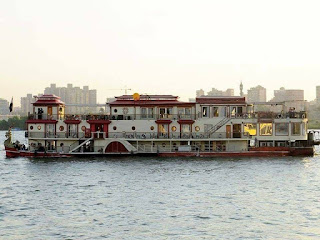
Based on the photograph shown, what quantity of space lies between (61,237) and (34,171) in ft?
95.2

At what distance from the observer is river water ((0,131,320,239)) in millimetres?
31141

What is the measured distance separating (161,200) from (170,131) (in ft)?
103

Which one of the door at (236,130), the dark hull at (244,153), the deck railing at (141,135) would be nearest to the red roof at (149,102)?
the deck railing at (141,135)

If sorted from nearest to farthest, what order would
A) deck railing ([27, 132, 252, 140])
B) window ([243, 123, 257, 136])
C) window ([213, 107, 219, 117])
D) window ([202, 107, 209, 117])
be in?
deck railing ([27, 132, 252, 140]), window ([243, 123, 257, 136]), window ([213, 107, 219, 117]), window ([202, 107, 209, 117])

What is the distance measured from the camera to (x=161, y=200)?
39.7 m

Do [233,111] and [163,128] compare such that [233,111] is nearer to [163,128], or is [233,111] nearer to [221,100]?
[221,100]

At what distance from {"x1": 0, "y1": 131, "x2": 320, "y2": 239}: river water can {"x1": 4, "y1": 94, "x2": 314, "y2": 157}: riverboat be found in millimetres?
5869

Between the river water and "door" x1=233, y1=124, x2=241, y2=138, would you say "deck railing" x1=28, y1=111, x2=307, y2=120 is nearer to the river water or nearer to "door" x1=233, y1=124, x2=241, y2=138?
"door" x1=233, y1=124, x2=241, y2=138

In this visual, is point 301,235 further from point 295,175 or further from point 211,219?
point 295,175

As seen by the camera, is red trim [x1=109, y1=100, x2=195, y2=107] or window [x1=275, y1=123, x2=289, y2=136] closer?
window [x1=275, y1=123, x2=289, y2=136]

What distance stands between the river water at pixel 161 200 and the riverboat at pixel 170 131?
587 centimetres

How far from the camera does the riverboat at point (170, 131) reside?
2719 inches

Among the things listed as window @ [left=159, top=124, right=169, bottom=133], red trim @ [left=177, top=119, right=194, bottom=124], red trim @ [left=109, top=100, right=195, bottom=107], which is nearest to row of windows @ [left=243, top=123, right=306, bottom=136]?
red trim @ [left=177, top=119, right=194, bottom=124]

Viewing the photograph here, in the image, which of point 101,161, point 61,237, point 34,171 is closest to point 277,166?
point 101,161
